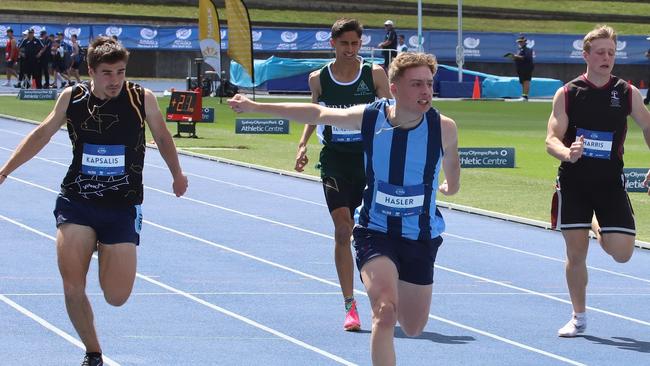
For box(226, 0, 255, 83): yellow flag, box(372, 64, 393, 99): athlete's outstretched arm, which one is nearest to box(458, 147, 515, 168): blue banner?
box(226, 0, 255, 83): yellow flag

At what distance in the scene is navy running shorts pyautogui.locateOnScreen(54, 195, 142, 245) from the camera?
7.56 metres

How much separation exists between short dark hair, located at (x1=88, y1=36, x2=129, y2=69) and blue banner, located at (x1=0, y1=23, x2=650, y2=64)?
43.5 metres

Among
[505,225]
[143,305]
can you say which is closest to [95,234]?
[143,305]

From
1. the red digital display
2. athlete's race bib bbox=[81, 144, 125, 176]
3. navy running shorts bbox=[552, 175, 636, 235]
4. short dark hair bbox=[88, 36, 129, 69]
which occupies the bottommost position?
the red digital display

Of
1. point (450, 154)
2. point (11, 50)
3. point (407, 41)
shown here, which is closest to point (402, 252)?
point (450, 154)

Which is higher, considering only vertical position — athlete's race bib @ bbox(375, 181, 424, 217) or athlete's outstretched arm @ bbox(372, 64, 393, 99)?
athlete's outstretched arm @ bbox(372, 64, 393, 99)

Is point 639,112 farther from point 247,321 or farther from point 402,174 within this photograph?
point 247,321

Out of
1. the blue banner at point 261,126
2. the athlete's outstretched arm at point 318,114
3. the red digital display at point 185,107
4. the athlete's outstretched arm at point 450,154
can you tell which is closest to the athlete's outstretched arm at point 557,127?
the athlete's outstretched arm at point 450,154

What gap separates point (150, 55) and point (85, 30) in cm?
392

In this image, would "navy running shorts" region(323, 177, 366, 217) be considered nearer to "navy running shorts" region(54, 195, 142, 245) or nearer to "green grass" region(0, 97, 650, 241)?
"navy running shorts" region(54, 195, 142, 245)

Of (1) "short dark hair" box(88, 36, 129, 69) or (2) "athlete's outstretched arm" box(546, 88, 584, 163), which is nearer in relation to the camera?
(1) "short dark hair" box(88, 36, 129, 69)

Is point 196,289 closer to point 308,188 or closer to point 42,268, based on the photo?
point 42,268

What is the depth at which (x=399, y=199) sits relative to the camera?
23.5ft

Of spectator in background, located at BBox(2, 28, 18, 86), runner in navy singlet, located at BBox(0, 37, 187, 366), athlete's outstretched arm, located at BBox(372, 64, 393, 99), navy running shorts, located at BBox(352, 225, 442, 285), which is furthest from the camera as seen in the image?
spectator in background, located at BBox(2, 28, 18, 86)
